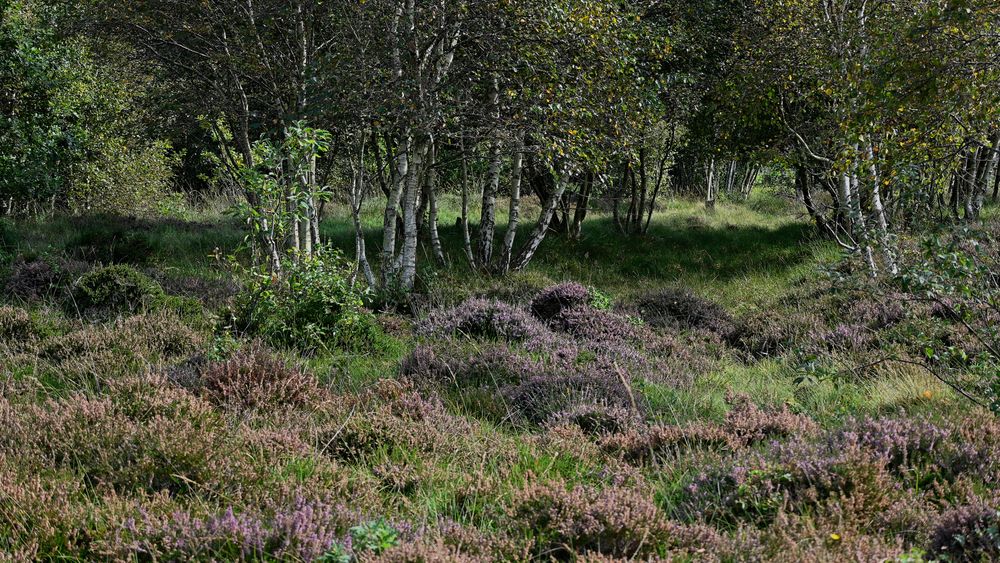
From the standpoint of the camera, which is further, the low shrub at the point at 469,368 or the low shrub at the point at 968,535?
the low shrub at the point at 469,368

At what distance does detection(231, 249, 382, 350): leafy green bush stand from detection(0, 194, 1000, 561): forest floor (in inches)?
12.7

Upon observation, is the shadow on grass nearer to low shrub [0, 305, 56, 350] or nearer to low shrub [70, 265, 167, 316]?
low shrub [70, 265, 167, 316]

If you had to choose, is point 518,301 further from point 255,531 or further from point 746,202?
point 746,202

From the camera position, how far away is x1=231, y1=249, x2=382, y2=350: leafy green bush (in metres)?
7.11

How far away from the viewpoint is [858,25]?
10852 mm

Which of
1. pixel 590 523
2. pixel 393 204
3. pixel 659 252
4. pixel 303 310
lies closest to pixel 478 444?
pixel 590 523

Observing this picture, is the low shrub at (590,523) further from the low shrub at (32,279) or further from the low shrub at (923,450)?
the low shrub at (32,279)

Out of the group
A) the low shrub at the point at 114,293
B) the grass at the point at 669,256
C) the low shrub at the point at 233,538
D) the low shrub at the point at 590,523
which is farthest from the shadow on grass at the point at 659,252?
the low shrub at the point at 233,538

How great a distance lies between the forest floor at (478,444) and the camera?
10.5 ft

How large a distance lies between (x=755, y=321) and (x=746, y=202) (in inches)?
680

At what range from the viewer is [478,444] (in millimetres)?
4590

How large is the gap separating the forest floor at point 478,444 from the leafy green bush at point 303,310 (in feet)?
1.06

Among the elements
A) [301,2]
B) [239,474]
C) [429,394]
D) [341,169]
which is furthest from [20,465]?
[341,169]

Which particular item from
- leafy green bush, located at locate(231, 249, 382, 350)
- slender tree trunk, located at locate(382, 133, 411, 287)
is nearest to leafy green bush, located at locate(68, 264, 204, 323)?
leafy green bush, located at locate(231, 249, 382, 350)
